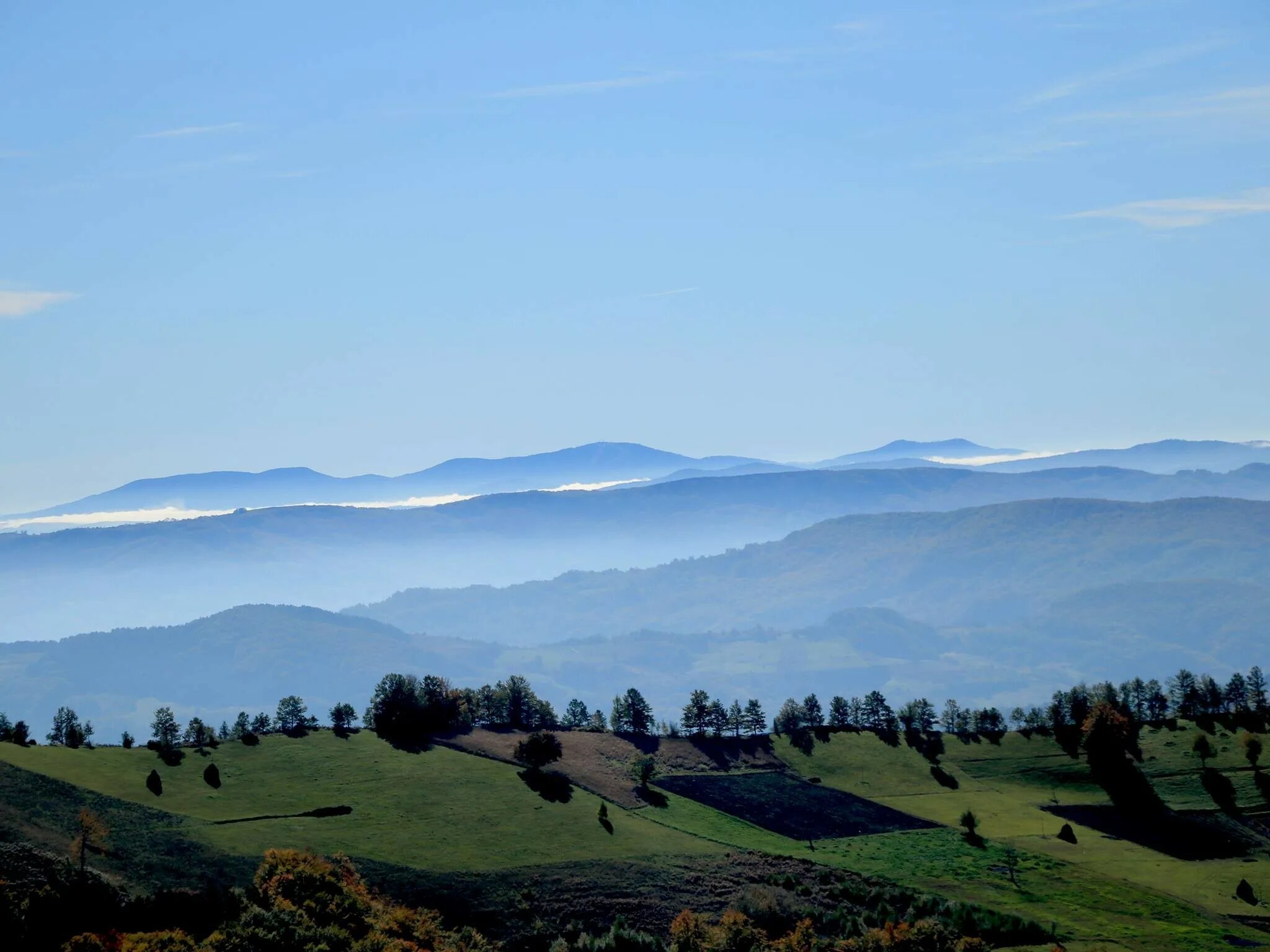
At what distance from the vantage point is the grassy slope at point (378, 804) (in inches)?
4843

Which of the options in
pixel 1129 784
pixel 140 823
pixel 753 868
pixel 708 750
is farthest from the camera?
pixel 708 750

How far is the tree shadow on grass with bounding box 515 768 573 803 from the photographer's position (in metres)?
147

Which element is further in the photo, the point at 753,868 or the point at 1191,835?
the point at 1191,835

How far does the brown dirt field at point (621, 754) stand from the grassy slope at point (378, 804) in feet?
23.6

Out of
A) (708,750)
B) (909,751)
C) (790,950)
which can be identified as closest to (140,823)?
(790,950)

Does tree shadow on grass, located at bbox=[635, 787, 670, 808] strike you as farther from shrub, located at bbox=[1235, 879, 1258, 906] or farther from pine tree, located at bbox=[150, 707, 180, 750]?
shrub, located at bbox=[1235, 879, 1258, 906]

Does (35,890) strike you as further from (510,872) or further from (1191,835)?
(1191,835)

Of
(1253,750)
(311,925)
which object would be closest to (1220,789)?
(1253,750)

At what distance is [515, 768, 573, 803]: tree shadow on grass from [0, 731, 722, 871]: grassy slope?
4.21 feet

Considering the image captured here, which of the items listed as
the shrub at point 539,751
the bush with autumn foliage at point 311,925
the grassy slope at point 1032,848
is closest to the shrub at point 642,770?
the shrub at point 539,751

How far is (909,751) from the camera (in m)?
191

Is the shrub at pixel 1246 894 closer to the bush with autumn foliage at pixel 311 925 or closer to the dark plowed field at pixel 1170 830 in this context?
the dark plowed field at pixel 1170 830

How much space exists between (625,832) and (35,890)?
66.0 m

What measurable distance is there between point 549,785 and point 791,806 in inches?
1433
